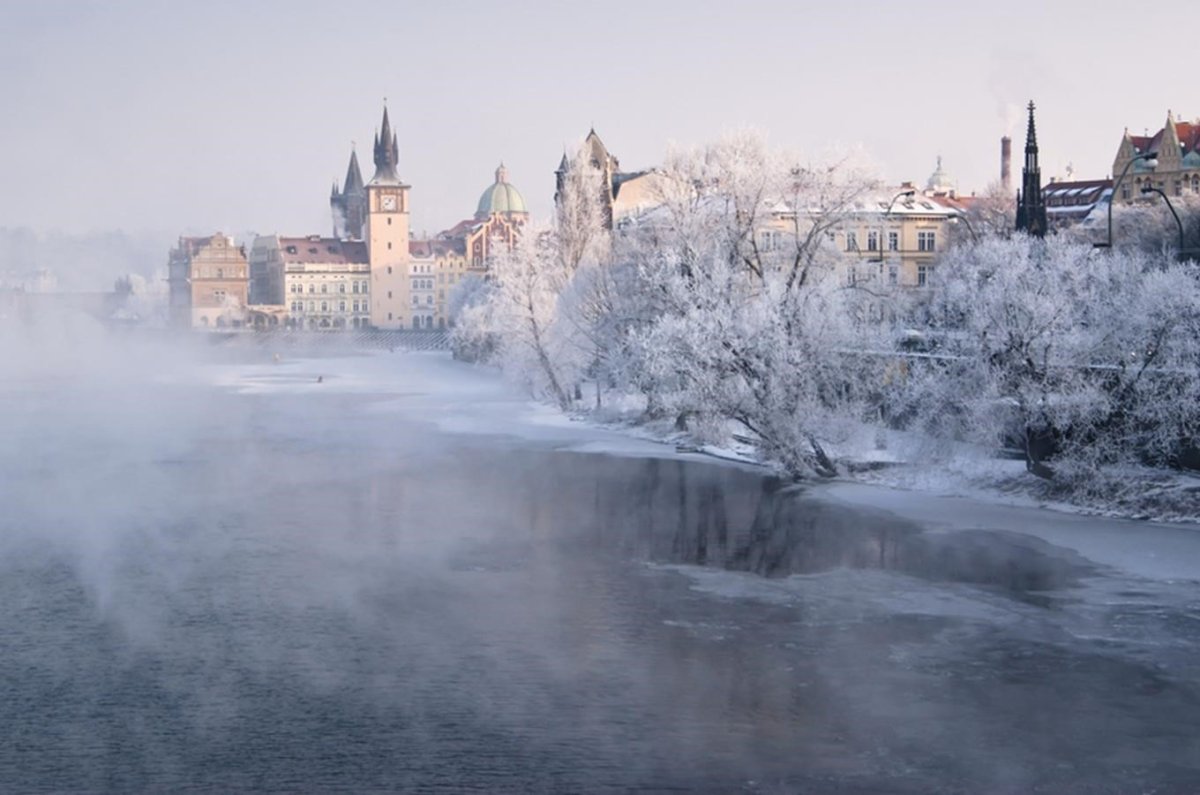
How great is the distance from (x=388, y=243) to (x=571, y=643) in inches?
5449

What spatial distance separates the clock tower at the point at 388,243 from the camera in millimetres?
151250

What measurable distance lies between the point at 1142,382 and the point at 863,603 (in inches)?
416

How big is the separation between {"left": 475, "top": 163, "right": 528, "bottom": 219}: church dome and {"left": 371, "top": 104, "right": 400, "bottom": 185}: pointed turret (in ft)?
71.7

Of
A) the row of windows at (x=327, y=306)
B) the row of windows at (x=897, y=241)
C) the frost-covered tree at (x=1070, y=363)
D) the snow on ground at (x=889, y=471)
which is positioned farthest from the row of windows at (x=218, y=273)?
the frost-covered tree at (x=1070, y=363)

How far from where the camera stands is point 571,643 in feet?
62.9

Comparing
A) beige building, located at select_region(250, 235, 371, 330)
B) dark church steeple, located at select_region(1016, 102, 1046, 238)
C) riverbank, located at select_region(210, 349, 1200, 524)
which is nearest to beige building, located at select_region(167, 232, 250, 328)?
beige building, located at select_region(250, 235, 371, 330)

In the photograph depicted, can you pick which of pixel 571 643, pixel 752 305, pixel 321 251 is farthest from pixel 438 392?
pixel 321 251

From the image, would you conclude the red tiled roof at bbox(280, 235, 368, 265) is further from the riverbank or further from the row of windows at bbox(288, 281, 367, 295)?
the riverbank

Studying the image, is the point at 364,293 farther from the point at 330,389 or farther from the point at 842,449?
the point at 842,449

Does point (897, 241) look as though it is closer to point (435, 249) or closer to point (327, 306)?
point (327, 306)

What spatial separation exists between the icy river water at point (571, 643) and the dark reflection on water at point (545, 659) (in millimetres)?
59

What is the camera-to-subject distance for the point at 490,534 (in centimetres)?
2733

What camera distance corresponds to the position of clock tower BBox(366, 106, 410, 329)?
151250 millimetres

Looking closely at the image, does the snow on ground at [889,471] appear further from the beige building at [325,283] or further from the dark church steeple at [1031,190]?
the beige building at [325,283]
